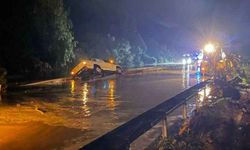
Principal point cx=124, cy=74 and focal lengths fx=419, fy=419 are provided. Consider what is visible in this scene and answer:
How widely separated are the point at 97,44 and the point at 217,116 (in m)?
44.6

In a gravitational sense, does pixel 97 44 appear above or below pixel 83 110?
above

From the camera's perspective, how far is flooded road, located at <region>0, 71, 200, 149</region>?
11016mm

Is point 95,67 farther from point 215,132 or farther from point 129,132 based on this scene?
point 129,132

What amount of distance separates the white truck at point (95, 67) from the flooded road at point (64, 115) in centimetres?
1297

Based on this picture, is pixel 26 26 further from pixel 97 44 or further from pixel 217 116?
pixel 217 116

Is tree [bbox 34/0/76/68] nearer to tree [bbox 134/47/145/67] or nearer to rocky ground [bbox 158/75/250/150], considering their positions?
tree [bbox 134/47/145/67]

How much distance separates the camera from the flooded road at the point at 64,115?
11016 mm

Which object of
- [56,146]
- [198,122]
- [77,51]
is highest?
[77,51]

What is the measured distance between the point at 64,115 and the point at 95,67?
883 inches

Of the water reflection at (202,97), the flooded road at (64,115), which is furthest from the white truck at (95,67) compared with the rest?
the water reflection at (202,97)

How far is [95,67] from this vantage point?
37.2m

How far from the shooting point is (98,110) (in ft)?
52.4

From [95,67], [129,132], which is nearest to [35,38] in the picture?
[95,67]

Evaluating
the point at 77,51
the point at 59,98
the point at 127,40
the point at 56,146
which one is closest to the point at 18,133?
the point at 56,146
